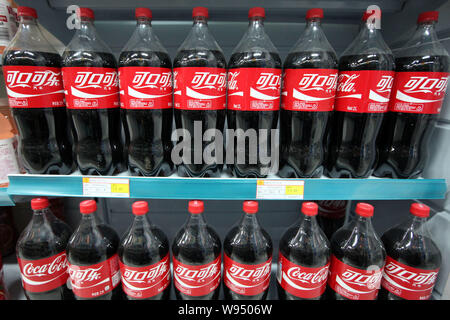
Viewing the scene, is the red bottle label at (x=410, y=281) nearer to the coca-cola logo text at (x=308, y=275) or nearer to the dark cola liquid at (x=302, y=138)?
the coca-cola logo text at (x=308, y=275)

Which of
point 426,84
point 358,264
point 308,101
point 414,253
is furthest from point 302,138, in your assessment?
point 414,253

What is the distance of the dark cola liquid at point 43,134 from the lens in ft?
2.79

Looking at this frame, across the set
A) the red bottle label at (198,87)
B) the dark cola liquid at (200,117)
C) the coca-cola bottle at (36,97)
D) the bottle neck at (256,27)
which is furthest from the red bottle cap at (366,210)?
the coca-cola bottle at (36,97)

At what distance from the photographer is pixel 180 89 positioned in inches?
32.7

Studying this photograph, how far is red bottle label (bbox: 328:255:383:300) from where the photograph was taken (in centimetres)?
91

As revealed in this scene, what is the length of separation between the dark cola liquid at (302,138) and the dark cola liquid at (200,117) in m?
0.27

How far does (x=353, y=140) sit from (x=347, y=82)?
229 mm

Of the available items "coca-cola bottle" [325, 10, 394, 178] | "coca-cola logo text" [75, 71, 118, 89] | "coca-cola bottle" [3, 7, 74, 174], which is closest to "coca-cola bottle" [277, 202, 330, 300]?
"coca-cola bottle" [325, 10, 394, 178]

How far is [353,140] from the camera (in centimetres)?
90

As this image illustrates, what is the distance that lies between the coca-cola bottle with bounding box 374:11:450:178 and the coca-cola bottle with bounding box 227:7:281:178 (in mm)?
460

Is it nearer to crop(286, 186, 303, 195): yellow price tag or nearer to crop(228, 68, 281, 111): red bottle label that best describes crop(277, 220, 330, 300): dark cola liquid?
crop(286, 186, 303, 195): yellow price tag

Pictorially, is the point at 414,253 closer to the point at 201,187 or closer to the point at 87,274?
the point at 201,187
